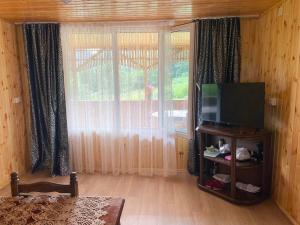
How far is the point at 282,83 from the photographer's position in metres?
2.84

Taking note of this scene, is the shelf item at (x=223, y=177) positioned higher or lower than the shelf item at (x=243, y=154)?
lower

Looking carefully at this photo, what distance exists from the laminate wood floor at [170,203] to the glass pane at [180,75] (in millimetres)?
910

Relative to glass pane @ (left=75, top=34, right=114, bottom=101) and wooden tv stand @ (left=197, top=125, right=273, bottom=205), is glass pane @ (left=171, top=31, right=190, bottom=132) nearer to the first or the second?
wooden tv stand @ (left=197, top=125, right=273, bottom=205)

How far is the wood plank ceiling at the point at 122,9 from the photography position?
2.75 m

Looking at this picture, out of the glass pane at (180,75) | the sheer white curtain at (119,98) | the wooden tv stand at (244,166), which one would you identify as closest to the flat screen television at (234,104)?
the wooden tv stand at (244,166)

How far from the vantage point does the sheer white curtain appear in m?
3.67

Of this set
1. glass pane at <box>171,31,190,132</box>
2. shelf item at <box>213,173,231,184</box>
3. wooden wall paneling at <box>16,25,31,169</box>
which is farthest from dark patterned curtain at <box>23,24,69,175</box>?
shelf item at <box>213,173,231,184</box>

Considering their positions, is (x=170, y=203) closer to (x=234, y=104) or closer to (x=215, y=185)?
(x=215, y=185)

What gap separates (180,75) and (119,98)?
971mm

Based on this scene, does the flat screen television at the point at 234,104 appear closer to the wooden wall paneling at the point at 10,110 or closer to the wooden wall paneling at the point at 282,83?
the wooden wall paneling at the point at 282,83

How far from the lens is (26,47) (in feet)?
12.1

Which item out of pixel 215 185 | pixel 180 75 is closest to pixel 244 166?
pixel 215 185

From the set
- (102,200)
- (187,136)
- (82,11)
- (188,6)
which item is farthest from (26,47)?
(102,200)

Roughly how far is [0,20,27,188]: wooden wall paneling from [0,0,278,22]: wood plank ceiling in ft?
1.15
